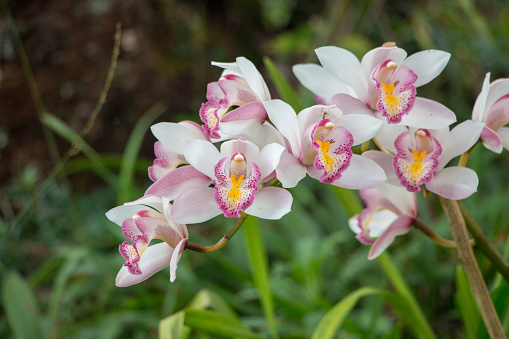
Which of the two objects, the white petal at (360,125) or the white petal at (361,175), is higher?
the white petal at (360,125)

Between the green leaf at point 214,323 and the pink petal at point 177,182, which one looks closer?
the pink petal at point 177,182

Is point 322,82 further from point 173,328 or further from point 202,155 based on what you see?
point 173,328

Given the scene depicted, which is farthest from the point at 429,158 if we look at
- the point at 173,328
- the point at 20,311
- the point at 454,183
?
the point at 20,311

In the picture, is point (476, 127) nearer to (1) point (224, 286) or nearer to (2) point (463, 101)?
(1) point (224, 286)

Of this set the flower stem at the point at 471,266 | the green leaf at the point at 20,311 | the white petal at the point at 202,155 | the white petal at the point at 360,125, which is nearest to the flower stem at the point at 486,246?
the flower stem at the point at 471,266

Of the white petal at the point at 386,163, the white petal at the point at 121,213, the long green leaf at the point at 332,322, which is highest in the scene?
the white petal at the point at 386,163

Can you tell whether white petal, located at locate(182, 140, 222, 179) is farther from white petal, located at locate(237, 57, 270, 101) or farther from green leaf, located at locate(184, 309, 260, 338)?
green leaf, located at locate(184, 309, 260, 338)

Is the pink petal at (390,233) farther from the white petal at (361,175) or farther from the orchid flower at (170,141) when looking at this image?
the orchid flower at (170,141)
